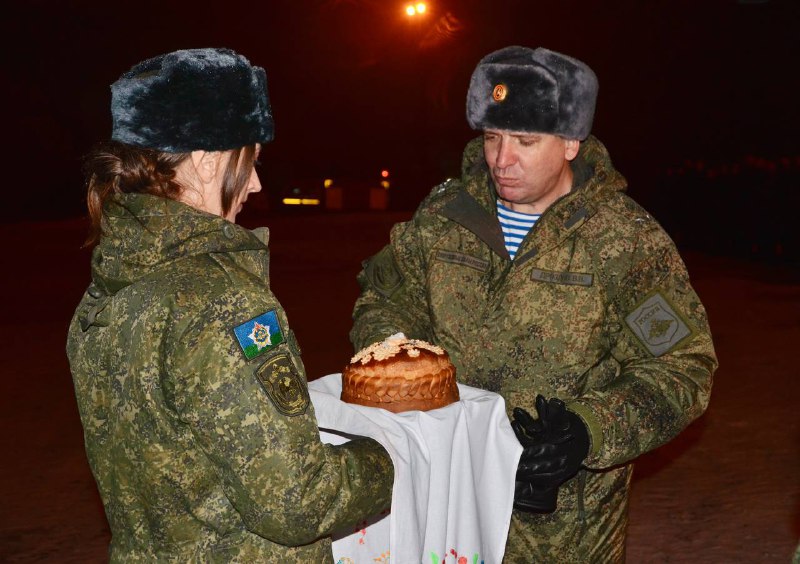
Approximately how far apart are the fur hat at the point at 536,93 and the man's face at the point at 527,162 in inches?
1.8

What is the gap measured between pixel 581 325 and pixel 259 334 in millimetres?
1549

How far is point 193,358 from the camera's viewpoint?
1997 mm

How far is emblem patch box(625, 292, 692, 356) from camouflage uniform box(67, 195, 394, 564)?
1.33m

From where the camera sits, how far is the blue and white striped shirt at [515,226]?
357 cm

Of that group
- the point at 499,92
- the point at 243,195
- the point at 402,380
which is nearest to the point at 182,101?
the point at 243,195

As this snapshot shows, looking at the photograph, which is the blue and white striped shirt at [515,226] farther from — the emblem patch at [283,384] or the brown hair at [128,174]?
the emblem patch at [283,384]

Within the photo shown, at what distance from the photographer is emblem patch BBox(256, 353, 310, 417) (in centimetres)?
201

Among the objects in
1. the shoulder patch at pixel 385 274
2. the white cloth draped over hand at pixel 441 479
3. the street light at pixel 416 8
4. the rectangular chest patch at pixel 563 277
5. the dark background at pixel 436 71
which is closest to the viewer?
the white cloth draped over hand at pixel 441 479

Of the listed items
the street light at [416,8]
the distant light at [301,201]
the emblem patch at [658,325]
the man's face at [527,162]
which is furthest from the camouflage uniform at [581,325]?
the distant light at [301,201]

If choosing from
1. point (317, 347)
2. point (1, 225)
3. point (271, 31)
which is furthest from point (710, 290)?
point (271, 31)

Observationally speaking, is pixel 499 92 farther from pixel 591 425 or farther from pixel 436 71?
pixel 436 71

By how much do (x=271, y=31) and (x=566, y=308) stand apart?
48147 mm

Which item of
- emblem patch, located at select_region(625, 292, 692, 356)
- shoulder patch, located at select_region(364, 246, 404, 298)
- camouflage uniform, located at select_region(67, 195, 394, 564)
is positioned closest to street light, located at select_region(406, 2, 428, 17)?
shoulder patch, located at select_region(364, 246, 404, 298)

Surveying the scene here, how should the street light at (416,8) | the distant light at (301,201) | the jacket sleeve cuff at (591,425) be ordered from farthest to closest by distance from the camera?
the distant light at (301,201), the street light at (416,8), the jacket sleeve cuff at (591,425)
